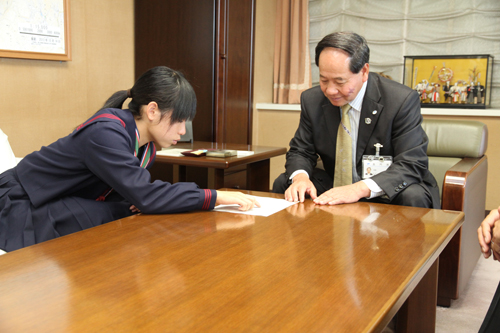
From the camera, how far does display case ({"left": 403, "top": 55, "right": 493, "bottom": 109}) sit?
411 centimetres

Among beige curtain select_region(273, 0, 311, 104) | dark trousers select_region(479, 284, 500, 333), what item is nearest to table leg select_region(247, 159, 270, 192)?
beige curtain select_region(273, 0, 311, 104)

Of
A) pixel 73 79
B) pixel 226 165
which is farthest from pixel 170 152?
pixel 73 79

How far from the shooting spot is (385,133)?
237 cm

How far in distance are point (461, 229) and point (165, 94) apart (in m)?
1.59

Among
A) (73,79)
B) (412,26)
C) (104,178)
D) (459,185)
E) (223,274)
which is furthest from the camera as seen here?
(412,26)

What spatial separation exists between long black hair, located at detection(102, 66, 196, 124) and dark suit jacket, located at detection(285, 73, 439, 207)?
0.79 metres

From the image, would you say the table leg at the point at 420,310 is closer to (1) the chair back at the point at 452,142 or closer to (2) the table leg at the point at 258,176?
(1) the chair back at the point at 452,142

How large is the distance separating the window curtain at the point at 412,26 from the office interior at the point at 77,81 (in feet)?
2.59

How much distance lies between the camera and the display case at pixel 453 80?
4109 mm

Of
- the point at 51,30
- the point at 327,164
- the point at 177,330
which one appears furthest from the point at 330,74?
the point at 51,30

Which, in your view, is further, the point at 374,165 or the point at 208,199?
the point at 374,165

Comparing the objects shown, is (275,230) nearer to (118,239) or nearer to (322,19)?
(118,239)

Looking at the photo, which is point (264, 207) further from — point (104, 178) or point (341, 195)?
point (104, 178)

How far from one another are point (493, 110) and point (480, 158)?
1417 millimetres
